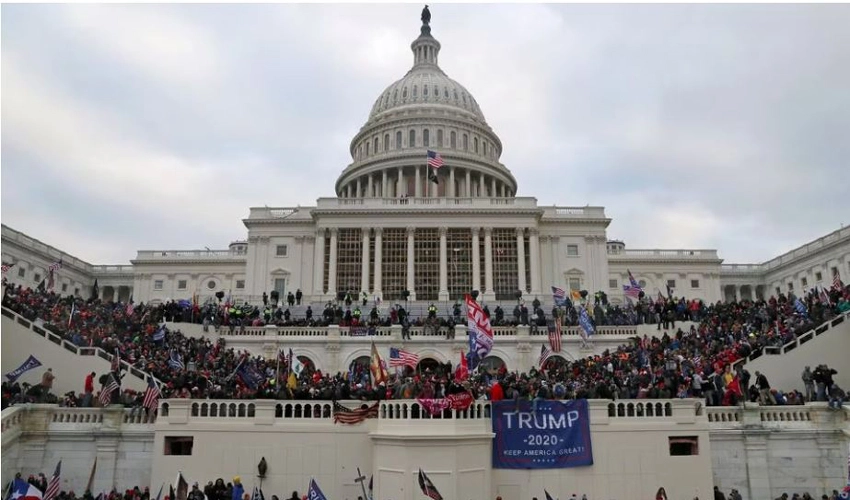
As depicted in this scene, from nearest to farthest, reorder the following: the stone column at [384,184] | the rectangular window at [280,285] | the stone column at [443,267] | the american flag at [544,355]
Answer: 1. the american flag at [544,355]
2. the stone column at [443,267]
3. the rectangular window at [280,285]
4. the stone column at [384,184]

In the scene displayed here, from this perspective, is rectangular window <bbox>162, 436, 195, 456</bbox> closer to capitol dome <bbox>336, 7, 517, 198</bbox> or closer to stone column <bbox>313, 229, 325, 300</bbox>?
stone column <bbox>313, 229, 325, 300</bbox>

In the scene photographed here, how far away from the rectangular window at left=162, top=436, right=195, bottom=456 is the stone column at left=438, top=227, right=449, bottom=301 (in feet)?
138

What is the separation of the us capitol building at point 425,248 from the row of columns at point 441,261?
12 centimetres

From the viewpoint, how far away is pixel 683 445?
2122cm

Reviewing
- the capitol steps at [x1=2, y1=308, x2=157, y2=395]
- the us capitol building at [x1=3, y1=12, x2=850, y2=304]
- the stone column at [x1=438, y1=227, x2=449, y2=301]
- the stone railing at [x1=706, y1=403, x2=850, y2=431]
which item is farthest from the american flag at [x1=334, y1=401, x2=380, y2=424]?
the stone column at [x1=438, y1=227, x2=449, y2=301]

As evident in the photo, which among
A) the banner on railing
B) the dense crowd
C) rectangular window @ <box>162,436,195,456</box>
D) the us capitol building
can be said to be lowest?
rectangular window @ <box>162,436,195,456</box>

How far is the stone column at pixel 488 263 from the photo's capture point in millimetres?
63272

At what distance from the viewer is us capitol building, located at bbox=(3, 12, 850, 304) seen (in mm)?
65312

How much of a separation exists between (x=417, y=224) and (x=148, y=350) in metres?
35.8

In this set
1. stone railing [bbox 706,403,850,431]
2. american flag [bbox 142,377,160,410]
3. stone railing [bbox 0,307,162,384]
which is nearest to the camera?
stone railing [bbox 706,403,850,431]

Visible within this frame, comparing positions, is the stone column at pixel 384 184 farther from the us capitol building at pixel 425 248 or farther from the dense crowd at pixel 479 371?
the dense crowd at pixel 479 371

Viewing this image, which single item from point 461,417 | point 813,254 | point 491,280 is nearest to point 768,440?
point 461,417

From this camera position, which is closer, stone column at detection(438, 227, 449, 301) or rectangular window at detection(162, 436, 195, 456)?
rectangular window at detection(162, 436, 195, 456)

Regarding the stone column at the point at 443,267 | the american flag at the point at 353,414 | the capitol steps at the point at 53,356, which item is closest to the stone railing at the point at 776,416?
the american flag at the point at 353,414
